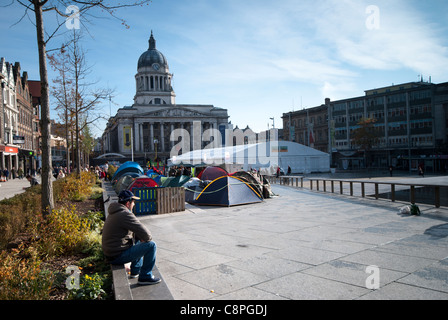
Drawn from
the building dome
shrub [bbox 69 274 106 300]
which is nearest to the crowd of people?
shrub [bbox 69 274 106 300]

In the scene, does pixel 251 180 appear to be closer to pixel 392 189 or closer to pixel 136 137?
pixel 392 189

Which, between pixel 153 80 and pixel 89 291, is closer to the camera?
pixel 89 291

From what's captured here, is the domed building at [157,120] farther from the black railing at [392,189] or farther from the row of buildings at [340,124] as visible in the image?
the black railing at [392,189]

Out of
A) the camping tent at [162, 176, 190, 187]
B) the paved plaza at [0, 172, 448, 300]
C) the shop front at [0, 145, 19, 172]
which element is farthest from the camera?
the shop front at [0, 145, 19, 172]

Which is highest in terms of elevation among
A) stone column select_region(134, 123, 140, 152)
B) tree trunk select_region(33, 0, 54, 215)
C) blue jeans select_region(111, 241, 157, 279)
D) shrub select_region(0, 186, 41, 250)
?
stone column select_region(134, 123, 140, 152)

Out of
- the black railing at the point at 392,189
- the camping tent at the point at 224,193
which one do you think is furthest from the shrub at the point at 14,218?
the black railing at the point at 392,189

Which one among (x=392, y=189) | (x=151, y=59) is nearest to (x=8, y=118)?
(x=392, y=189)

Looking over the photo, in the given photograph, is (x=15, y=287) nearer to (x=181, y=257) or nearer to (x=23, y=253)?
(x=23, y=253)

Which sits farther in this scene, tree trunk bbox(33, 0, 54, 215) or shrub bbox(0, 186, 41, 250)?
tree trunk bbox(33, 0, 54, 215)

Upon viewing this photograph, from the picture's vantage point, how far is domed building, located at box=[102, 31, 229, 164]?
340 feet

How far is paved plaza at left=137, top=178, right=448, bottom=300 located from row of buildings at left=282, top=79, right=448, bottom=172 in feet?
136

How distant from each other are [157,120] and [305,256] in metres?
103

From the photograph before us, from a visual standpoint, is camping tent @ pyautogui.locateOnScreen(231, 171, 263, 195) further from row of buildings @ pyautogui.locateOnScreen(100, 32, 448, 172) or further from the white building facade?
the white building facade

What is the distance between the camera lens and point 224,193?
15.3 metres
